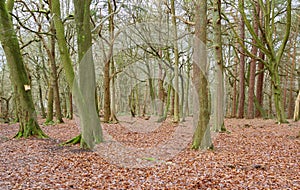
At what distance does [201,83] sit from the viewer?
277 inches

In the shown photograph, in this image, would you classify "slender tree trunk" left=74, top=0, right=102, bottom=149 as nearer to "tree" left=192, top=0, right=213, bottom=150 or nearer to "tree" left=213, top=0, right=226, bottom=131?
"tree" left=192, top=0, right=213, bottom=150

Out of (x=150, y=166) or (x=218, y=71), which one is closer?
(x=150, y=166)

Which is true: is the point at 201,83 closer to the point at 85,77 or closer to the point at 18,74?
the point at 85,77

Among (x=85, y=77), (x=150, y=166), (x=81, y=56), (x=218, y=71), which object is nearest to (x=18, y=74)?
(x=81, y=56)

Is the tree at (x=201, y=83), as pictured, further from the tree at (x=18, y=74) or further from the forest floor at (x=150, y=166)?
the tree at (x=18, y=74)

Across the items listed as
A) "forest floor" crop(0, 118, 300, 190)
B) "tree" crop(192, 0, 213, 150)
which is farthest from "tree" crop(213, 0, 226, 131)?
"tree" crop(192, 0, 213, 150)

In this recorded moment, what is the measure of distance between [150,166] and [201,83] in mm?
2705

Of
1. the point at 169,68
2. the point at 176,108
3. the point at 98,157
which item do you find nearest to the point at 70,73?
the point at 98,157

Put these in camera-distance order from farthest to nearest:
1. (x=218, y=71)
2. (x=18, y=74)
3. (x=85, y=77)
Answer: (x=218, y=71)
(x=18, y=74)
(x=85, y=77)

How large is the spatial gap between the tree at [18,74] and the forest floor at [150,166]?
66 cm

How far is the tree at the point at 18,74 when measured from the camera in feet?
26.9

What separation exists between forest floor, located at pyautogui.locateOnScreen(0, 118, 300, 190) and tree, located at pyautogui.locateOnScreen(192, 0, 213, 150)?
404 mm

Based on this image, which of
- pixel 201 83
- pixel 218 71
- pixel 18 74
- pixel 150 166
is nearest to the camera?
pixel 150 166

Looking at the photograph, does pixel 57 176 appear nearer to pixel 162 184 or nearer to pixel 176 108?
pixel 162 184
